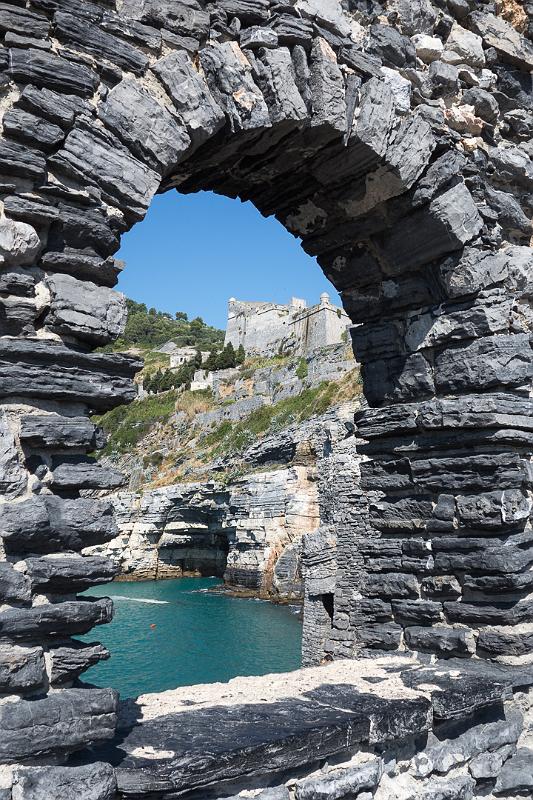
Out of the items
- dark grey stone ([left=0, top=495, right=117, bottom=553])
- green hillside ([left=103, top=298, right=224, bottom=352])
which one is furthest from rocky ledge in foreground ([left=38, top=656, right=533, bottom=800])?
green hillside ([left=103, top=298, right=224, bottom=352])

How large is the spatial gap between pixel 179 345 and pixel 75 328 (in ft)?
237

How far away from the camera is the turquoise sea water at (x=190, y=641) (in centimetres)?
1466

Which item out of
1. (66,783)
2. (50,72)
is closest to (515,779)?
(66,783)

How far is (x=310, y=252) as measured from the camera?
15.8 ft

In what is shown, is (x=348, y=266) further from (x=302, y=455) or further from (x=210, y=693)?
(x=302, y=455)

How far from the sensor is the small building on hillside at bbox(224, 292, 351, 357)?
4500cm

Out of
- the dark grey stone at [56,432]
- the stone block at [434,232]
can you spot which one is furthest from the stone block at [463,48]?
the dark grey stone at [56,432]

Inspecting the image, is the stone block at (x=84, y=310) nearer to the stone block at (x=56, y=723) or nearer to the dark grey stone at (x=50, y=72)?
the dark grey stone at (x=50, y=72)

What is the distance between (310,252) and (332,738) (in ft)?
10.4

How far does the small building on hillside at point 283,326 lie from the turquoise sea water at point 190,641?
22.1m

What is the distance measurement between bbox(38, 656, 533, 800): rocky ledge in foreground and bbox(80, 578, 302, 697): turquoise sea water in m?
9.86

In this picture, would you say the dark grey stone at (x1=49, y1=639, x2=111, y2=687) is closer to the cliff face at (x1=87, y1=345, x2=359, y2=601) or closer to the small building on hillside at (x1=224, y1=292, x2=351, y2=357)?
the cliff face at (x1=87, y1=345, x2=359, y2=601)

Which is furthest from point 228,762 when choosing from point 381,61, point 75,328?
point 381,61

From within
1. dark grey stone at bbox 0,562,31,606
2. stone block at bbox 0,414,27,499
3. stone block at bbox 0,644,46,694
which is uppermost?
stone block at bbox 0,414,27,499
